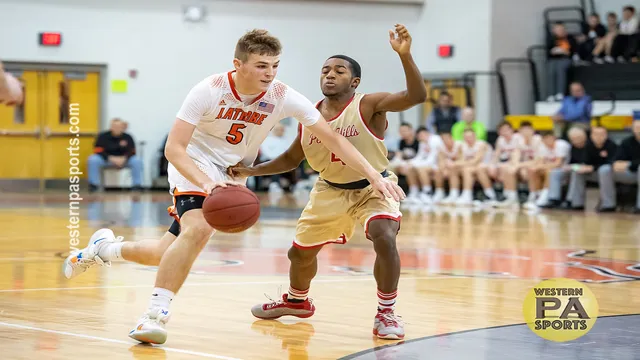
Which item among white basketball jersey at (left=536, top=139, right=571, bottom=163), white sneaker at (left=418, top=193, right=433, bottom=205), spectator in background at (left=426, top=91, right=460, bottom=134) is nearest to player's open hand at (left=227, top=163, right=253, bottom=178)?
white basketball jersey at (left=536, top=139, right=571, bottom=163)

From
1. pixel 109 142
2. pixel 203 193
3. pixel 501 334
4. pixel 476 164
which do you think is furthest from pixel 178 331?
pixel 109 142

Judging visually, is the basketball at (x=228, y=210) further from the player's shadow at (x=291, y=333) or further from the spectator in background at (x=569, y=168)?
the spectator in background at (x=569, y=168)

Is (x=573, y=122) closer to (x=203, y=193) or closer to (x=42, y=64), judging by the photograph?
(x=42, y=64)

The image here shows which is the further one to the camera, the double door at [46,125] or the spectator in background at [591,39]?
the double door at [46,125]

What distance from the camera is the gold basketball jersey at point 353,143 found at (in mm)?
5801

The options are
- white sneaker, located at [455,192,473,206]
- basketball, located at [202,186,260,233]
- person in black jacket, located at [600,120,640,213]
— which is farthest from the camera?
white sneaker, located at [455,192,473,206]

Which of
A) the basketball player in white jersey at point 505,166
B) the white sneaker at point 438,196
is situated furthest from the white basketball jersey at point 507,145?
the white sneaker at point 438,196

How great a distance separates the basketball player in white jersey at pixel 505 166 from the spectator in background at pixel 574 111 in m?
1.22

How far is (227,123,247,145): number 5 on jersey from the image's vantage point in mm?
5406

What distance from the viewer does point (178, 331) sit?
212 inches

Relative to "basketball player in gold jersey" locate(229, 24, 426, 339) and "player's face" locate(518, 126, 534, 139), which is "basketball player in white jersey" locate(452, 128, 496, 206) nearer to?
"player's face" locate(518, 126, 534, 139)

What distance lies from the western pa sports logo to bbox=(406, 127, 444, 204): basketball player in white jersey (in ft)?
42.2

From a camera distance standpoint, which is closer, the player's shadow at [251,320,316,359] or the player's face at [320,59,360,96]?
the player's shadow at [251,320,316,359]

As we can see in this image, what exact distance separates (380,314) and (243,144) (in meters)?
1.18
